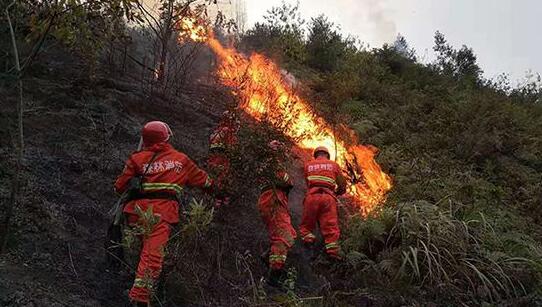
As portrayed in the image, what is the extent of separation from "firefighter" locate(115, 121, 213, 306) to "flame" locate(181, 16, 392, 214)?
230 cm

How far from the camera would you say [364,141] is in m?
13.5

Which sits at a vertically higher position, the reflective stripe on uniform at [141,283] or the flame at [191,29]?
the flame at [191,29]

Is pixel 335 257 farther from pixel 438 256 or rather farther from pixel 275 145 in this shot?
pixel 275 145

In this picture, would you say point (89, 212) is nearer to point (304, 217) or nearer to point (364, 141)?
point (304, 217)

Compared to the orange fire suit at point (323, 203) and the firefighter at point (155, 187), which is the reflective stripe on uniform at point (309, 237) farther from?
the firefighter at point (155, 187)

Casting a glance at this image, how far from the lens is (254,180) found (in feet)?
23.5

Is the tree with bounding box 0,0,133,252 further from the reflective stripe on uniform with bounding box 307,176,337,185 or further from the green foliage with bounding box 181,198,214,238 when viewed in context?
the reflective stripe on uniform with bounding box 307,176,337,185

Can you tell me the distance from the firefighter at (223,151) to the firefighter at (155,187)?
0.36 metres

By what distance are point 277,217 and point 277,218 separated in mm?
13

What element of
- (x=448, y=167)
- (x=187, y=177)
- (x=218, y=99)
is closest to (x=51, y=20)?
(x=187, y=177)

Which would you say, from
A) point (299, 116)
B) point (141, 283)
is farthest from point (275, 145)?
point (299, 116)

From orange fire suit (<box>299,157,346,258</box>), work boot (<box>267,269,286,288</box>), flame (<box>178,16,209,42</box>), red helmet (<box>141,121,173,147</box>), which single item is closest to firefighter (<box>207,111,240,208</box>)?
red helmet (<box>141,121,173,147</box>)

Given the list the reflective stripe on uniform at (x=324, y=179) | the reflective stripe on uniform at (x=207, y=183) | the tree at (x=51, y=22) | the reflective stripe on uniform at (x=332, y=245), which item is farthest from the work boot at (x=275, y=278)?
the tree at (x=51, y=22)

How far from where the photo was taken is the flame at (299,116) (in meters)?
10.8
